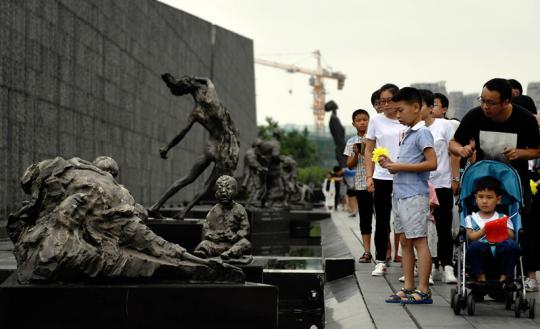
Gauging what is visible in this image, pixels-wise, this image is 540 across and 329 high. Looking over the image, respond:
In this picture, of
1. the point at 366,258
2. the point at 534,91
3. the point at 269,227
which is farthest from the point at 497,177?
the point at 269,227

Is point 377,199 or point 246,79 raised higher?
point 246,79

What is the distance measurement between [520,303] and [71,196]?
2.97 metres

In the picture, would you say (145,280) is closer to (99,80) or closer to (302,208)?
(99,80)

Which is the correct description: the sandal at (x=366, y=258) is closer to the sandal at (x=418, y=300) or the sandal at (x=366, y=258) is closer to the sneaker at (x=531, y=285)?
the sneaker at (x=531, y=285)

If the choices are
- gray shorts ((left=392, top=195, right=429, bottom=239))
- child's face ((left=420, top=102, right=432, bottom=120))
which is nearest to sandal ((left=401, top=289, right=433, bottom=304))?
gray shorts ((left=392, top=195, right=429, bottom=239))

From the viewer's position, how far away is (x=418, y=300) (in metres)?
6.81

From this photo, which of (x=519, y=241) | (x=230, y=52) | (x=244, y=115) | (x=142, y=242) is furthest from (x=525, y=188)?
A: (x=244, y=115)

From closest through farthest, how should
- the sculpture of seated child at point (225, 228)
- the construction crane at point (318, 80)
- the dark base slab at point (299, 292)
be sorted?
the dark base slab at point (299, 292) < the sculpture of seated child at point (225, 228) < the construction crane at point (318, 80)

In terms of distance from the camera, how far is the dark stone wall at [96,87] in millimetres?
13242

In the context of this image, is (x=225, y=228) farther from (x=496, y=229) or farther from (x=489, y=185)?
(x=496, y=229)

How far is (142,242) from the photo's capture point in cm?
580

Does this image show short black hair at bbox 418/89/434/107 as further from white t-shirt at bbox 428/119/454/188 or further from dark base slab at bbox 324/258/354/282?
dark base slab at bbox 324/258/354/282

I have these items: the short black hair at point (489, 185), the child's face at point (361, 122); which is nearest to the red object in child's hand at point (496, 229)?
the short black hair at point (489, 185)

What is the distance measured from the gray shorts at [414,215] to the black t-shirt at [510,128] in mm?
647
